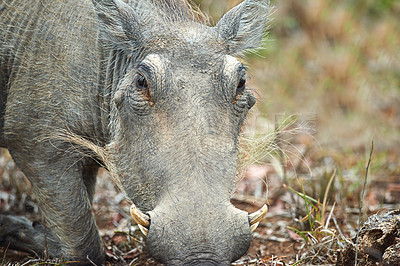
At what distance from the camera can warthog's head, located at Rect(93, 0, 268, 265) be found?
2.20 meters

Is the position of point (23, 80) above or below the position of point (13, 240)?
above

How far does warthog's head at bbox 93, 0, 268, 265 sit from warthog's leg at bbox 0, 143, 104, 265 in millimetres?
407

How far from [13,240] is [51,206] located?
0.57m

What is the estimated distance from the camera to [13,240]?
3551 millimetres

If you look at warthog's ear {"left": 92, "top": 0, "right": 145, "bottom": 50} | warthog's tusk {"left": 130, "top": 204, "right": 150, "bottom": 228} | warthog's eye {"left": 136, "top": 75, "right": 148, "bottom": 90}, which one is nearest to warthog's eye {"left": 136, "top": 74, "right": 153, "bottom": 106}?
warthog's eye {"left": 136, "top": 75, "right": 148, "bottom": 90}

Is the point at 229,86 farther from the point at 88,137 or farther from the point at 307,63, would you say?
the point at 307,63

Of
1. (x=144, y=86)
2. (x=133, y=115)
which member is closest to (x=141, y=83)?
(x=144, y=86)

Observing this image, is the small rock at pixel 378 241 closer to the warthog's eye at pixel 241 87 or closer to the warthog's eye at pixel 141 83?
the warthog's eye at pixel 241 87

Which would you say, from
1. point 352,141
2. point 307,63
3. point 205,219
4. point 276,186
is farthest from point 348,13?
point 205,219

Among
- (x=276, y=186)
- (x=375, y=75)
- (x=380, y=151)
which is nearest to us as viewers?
(x=276, y=186)

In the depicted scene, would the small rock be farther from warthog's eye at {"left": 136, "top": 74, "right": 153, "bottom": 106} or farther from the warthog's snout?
warthog's eye at {"left": 136, "top": 74, "right": 153, "bottom": 106}

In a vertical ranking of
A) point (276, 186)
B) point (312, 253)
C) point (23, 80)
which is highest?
point (23, 80)

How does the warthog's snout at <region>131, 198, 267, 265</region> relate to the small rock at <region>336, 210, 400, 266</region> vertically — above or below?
above

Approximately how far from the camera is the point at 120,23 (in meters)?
2.95
